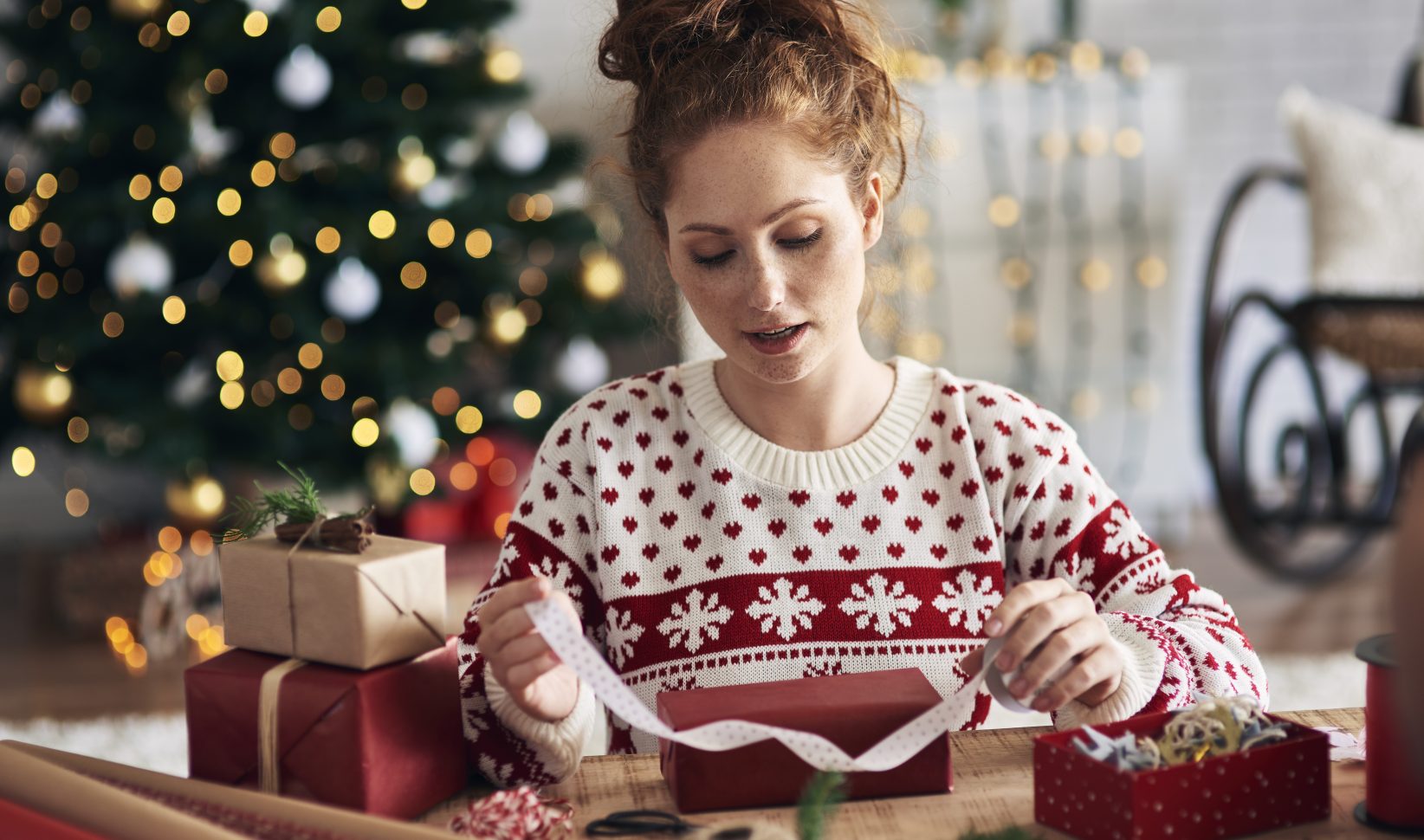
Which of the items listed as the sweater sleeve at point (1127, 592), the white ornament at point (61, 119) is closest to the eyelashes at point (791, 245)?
the sweater sleeve at point (1127, 592)

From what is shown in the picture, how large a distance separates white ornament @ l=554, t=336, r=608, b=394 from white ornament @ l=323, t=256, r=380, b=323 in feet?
1.46

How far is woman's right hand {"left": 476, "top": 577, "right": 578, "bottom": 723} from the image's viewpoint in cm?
85

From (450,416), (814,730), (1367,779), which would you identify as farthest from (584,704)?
(450,416)

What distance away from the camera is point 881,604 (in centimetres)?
115

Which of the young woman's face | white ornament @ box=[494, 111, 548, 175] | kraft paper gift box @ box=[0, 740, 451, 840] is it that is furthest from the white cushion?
kraft paper gift box @ box=[0, 740, 451, 840]

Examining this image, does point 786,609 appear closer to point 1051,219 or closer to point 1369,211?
point 1369,211

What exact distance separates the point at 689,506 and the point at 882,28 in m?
0.50

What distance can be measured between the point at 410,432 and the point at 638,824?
84.6 inches

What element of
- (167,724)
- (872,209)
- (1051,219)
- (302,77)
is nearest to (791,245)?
(872,209)

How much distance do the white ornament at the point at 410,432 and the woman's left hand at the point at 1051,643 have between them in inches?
82.3

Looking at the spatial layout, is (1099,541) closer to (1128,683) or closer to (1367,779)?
(1128,683)

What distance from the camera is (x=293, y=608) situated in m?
0.80

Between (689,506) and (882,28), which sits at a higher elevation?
(882,28)

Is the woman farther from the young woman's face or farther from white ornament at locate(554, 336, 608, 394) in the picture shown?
white ornament at locate(554, 336, 608, 394)
